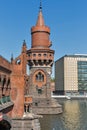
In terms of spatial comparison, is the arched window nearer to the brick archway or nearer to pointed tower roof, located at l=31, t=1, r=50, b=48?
the brick archway

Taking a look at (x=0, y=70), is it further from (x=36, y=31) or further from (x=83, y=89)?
(x=83, y=89)

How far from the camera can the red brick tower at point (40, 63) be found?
202 feet

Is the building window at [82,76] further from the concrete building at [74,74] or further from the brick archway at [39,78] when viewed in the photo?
the brick archway at [39,78]

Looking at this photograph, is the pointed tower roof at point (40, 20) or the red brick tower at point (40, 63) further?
the pointed tower roof at point (40, 20)

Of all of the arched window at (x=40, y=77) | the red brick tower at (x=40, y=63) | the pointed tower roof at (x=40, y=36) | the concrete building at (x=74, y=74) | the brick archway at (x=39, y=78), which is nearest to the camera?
the red brick tower at (x=40, y=63)

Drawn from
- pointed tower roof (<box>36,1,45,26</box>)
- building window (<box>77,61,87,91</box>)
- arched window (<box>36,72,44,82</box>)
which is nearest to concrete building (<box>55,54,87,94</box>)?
building window (<box>77,61,87,91</box>)

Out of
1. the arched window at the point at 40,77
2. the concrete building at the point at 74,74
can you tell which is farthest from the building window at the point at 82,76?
the arched window at the point at 40,77

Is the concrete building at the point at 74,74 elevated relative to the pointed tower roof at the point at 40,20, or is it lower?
lower

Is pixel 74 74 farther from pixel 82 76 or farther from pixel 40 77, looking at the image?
pixel 40 77

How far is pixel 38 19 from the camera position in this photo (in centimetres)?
6544

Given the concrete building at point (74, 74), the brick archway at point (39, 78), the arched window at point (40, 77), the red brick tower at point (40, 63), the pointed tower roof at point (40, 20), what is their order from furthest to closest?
the concrete building at point (74, 74) → the pointed tower roof at point (40, 20) → the arched window at point (40, 77) → the brick archway at point (39, 78) → the red brick tower at point (40, 63)

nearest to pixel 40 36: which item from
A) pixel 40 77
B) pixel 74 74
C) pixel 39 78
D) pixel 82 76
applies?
pixel 40 77

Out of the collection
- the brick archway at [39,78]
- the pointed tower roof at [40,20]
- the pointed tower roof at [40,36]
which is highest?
the pointed tower roof at [40,20]

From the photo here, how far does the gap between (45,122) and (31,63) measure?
1848 cm
